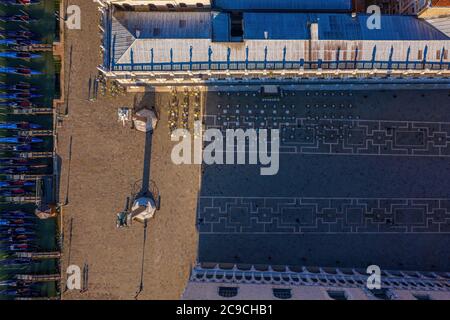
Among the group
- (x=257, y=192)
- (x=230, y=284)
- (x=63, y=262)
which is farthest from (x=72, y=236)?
(x=257, y=192)

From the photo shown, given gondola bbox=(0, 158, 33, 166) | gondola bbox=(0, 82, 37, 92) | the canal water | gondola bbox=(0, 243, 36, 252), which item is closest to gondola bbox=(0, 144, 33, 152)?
the canal water

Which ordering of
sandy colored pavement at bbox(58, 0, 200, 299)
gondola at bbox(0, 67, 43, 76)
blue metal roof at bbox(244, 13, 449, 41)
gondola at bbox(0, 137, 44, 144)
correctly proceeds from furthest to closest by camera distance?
gondola at bbox(0, 67, 43, 76)
gondola at bbox(0, 137, 44, 144)
sandy colored pavement at bbox(58, 0, 200, 299)
blue metal roof at bbox(244, 13, 449, 41)

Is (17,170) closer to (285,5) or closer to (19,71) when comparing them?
(19,71)

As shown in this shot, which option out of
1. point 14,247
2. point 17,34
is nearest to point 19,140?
point 17,34

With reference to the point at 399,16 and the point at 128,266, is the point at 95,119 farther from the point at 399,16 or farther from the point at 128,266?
the point at 399,16

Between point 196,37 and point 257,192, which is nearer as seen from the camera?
point 196,37

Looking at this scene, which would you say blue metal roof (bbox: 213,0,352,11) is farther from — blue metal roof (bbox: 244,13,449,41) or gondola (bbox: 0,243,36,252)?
gondola (bbox: 0,243,36,252)

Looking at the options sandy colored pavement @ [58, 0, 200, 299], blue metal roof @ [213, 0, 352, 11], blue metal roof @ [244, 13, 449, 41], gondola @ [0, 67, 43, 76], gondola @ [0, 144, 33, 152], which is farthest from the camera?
gondola @ [0, 144, 33, 152]
